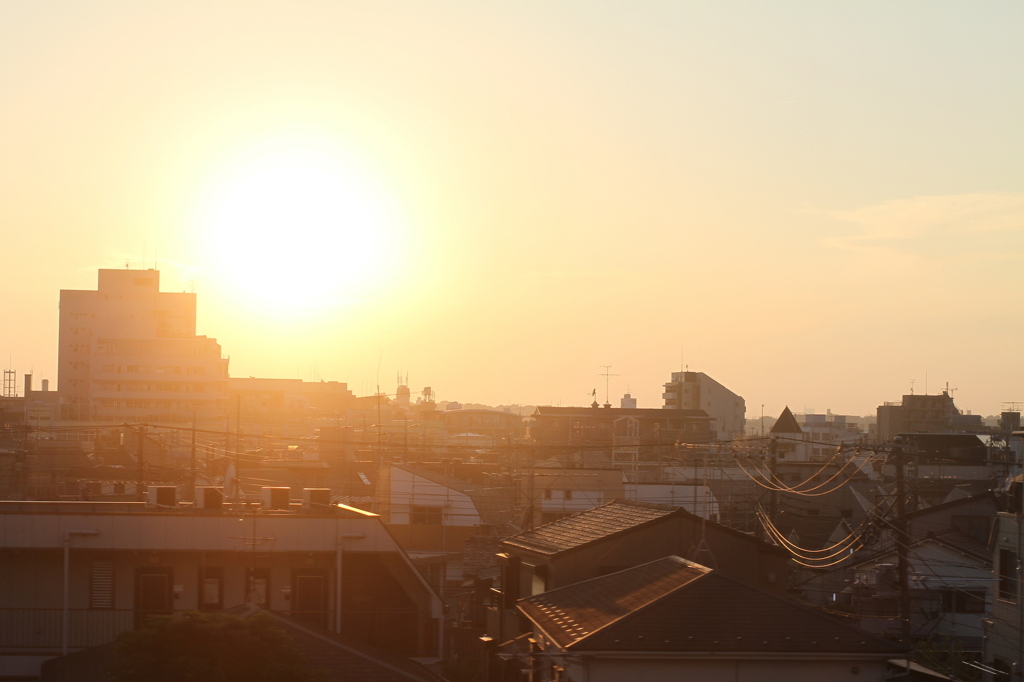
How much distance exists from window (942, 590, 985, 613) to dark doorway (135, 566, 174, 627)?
15.8 m

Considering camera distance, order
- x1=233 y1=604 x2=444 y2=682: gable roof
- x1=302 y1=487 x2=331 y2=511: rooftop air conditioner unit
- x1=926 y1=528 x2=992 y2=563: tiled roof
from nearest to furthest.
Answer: x1=233 y1=604 x2=444 y2=682: gable roof → x1=302 y1=487 x2=331 y2=511: rooftop air conditioner unit → x1=926 y1=528 x2=992 y2=563: tiled roof

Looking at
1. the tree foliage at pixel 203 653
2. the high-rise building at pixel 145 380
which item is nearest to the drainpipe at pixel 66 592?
the tree foliage at pixel 203 653

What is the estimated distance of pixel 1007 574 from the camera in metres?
15.3

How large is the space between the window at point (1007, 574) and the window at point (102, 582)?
14030 millimetres

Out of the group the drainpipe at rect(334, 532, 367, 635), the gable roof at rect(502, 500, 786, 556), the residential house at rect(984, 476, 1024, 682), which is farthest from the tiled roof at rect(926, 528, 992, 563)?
the drainpipe at rect(334, 532, 367, 635)

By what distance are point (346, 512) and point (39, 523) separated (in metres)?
4.43

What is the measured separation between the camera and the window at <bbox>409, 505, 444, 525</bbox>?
28.3 meters

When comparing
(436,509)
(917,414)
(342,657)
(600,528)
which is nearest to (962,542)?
(600,528)

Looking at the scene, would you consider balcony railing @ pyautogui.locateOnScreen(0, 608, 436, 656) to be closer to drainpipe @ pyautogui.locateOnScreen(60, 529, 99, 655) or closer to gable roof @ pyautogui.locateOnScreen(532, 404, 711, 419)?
drainpipe @ pyautogui.locateOnScreen(60, 529, 99, 655)

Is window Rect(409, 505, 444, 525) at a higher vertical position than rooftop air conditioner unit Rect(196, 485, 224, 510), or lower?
lower

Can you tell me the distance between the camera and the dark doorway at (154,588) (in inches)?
553

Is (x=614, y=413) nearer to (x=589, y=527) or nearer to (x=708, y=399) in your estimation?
(x=708, y=399)

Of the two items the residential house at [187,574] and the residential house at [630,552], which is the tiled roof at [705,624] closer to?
the residential house at [630,552]

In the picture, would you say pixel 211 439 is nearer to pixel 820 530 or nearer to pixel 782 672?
pixel 820 530
